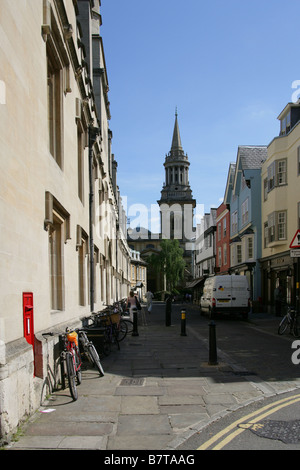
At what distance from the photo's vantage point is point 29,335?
21.4 ft

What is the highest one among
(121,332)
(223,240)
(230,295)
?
(223,240)

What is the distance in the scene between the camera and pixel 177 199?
11862 cm

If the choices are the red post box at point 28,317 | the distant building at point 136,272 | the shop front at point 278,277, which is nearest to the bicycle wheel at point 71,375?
the red post box at point 28,317

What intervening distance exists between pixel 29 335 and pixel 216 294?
17.8 metres

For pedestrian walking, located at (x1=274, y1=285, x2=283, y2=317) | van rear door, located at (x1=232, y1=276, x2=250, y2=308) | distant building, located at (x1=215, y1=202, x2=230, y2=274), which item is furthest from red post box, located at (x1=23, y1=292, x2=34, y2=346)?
distant building, located at (x1=215, y1=202, x2=230, y2=274)

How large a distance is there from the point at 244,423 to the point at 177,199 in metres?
113

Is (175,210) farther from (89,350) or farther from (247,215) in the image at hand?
(89,350)

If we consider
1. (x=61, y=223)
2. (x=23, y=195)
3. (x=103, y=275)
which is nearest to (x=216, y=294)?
(x=103, y=275)

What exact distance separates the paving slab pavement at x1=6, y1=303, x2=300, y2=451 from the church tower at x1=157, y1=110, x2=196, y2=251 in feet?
341

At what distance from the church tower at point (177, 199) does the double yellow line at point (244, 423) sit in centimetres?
10683

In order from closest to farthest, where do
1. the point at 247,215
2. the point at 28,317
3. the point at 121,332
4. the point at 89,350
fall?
the point at 28,317 < the point at 89,350 < the point at 121,332 < the point at 247,215

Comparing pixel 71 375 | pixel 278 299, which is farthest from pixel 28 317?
pixel 278 299

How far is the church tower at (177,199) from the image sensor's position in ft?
386
